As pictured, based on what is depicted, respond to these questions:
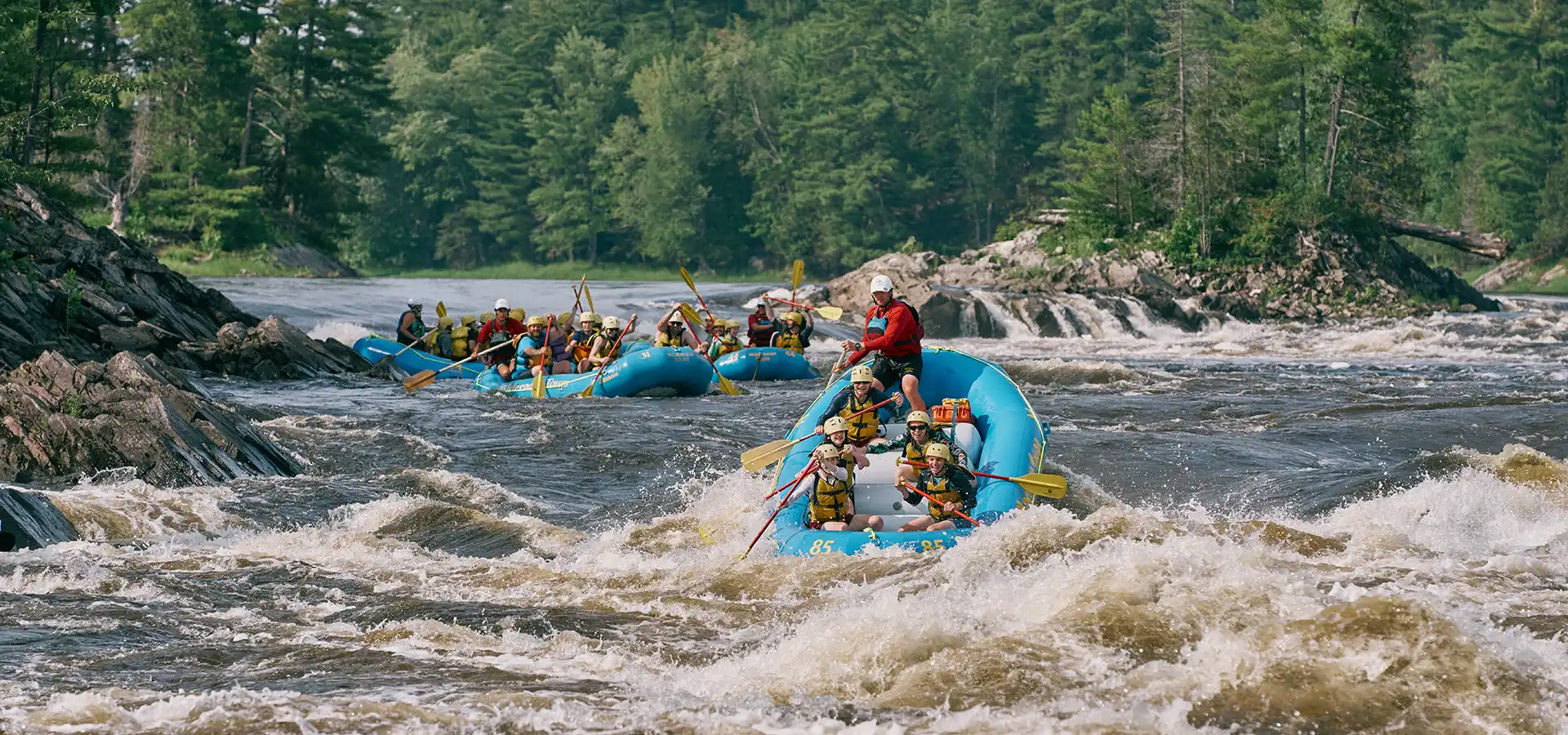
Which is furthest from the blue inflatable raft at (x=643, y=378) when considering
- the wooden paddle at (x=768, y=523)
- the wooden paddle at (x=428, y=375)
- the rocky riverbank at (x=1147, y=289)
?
the rocky riverbank at (x=1147, y=289)

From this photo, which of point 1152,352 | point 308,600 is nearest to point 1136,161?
point 1152,352

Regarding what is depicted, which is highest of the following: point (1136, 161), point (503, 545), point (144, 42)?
point (144, 42)

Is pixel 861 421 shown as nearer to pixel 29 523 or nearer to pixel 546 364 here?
pixel 29 523

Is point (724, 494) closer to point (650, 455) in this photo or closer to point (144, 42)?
point (650, 455)

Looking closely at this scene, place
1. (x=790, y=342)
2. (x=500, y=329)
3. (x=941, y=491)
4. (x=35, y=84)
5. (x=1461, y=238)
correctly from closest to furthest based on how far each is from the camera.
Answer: (x=941, y=491)
(x=500, y=329)
(x=790, y=342)
(x=35, y=84)
(x=1461, y=238)

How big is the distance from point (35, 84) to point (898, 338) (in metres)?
21.7

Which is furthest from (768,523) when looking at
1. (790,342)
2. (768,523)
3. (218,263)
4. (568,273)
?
(568,273)

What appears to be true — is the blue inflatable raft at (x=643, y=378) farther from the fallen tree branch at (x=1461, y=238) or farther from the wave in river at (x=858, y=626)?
the fallen tree branch at (x=1461, y=238)

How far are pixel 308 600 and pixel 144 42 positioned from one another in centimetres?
3707

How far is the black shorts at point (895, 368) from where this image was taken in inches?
471

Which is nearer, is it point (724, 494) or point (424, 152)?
point (724, 494)

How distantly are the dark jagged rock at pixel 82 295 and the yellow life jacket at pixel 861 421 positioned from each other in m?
8.70

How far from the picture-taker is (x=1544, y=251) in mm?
50469

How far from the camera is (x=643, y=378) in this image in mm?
18078
